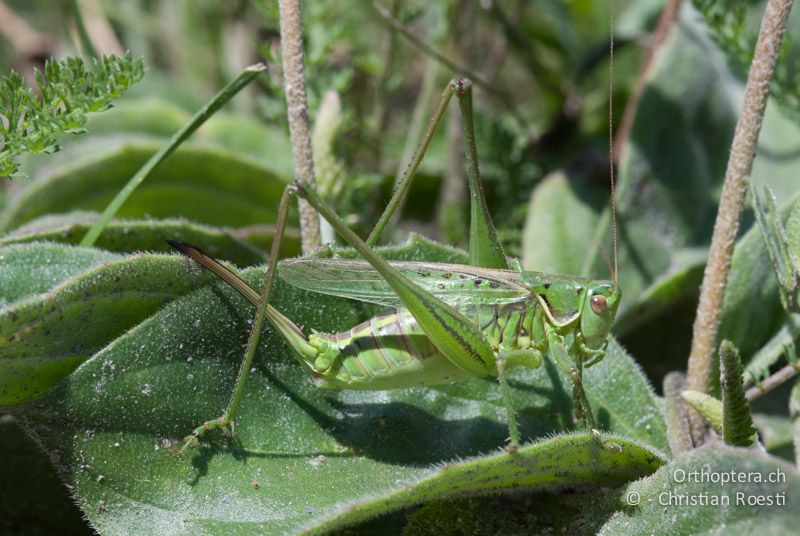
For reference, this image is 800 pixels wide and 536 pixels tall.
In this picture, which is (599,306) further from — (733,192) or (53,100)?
(53,100)

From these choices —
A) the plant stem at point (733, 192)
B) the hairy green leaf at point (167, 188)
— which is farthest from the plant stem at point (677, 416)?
the hairy green leaf at point (167, 188)

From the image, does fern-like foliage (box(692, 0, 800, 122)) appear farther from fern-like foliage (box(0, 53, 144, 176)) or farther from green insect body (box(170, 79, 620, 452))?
fern-like foliage (box(0, 53, 144, 176))

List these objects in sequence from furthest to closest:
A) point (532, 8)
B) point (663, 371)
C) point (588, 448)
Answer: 1. point (532, 8)
2. point (663, 371)
3. point (588, 448)

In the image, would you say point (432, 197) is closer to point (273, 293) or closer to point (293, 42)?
point (293, 42)

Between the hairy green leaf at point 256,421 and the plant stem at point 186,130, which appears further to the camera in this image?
the plant stem at point 186,130

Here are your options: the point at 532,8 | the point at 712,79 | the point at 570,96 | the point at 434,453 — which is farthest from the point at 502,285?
the point at 532,8

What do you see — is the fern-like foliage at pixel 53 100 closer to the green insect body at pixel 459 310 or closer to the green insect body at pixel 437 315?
the green insect body at pixel 437 315
